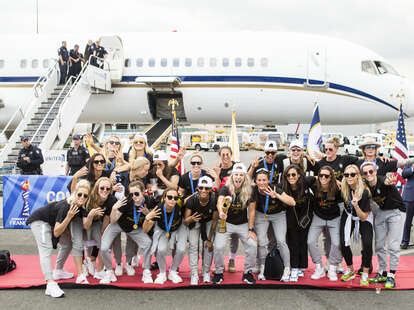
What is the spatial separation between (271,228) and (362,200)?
1.38 metres

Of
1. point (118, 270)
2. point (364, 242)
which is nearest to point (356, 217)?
point (364, 242)

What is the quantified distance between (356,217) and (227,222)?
1.71 metres

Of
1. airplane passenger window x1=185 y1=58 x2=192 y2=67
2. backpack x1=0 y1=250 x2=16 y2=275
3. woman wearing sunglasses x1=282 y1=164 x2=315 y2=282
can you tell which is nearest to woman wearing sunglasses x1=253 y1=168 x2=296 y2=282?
woman wearing sunglasses x1=282 y1=164 x2=315 y2=282

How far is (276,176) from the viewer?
6.58m

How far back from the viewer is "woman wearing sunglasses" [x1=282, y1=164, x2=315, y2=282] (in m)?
5.73

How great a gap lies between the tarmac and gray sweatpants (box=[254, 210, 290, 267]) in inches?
19.9

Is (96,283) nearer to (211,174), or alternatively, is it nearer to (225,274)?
(225,274)

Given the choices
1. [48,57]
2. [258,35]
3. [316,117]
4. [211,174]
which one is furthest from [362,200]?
[48,57]

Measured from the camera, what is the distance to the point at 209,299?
5.10 metres

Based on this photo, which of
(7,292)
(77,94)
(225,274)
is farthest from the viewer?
(77,94)

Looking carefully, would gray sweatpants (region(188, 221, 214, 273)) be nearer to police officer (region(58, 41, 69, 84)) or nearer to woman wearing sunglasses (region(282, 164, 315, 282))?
woman wearing sunglasses (region(282, 164, 315, 282))

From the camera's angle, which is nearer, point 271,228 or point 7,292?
point 7,292

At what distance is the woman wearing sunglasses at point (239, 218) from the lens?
5.56 metres

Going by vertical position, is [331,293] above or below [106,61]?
below
